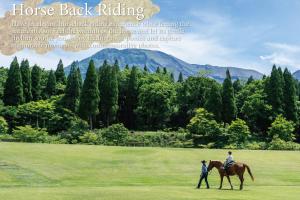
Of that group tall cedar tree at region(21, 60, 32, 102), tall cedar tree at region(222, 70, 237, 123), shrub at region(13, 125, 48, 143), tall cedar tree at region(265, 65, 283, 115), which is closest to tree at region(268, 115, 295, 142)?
tall cedar tree at region(265, 65, 283, 115)

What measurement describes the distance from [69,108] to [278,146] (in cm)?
4110

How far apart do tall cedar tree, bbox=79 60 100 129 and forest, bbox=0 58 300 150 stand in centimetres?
18

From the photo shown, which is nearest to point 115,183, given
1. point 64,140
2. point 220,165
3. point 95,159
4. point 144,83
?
point 220,165

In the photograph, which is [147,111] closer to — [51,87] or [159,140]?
[159,140]

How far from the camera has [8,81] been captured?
88.8 metres

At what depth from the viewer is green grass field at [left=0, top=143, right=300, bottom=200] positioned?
2177cm

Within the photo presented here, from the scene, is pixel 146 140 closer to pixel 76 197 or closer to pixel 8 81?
pixel 8 81

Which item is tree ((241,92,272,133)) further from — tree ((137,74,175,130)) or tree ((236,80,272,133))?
tree ((137,74,175,130))

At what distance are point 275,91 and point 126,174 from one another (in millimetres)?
54939

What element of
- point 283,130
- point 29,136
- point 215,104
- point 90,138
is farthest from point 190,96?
point 29,136

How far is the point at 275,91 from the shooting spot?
81875 mm

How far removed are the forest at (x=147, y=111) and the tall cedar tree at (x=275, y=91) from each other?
18 cm

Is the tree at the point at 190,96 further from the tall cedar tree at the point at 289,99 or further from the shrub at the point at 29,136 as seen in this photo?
the shrub at the point at 29,136

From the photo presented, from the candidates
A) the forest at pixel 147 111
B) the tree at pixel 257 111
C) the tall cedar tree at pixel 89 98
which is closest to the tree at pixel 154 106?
the forest at pixel 147 111
